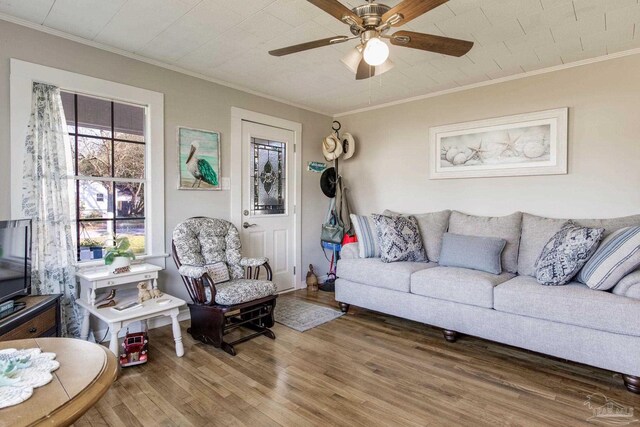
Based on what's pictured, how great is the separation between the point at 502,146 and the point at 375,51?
2.35m

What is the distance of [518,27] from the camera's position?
2.52 m

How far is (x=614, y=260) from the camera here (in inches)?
94.0

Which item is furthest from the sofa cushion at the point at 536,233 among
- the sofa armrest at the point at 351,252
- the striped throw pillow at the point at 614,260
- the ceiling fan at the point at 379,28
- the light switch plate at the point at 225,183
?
the light switch plate at the point at 225,183

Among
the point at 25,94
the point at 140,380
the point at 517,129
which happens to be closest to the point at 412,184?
the point at 517,129

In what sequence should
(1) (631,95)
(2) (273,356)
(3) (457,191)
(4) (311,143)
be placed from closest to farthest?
1. (2) (273,356)
2. (1) (631,95)
3. (3) (457,191)
4. (4) (311,143)

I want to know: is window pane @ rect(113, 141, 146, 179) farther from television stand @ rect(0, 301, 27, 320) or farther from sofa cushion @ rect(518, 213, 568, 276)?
sofa cushion @ rect(518, 213, 568, 276)

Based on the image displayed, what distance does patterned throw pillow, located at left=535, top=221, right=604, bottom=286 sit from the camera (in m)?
2.58

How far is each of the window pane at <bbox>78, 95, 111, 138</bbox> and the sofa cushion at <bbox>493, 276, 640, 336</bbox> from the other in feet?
11.6

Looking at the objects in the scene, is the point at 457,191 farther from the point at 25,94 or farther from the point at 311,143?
the point at 25,94

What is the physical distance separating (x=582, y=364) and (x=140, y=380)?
3.17 m

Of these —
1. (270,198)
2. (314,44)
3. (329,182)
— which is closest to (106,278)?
(270,198)

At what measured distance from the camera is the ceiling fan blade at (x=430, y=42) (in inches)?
78.1

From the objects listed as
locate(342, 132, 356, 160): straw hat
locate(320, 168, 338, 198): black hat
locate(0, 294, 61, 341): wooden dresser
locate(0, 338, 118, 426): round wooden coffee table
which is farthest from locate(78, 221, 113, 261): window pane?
locate(342, 132, 356, 160): straw hat

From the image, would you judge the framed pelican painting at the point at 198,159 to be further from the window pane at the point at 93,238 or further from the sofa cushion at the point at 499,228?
the sofa cushion at the point at 499,228
